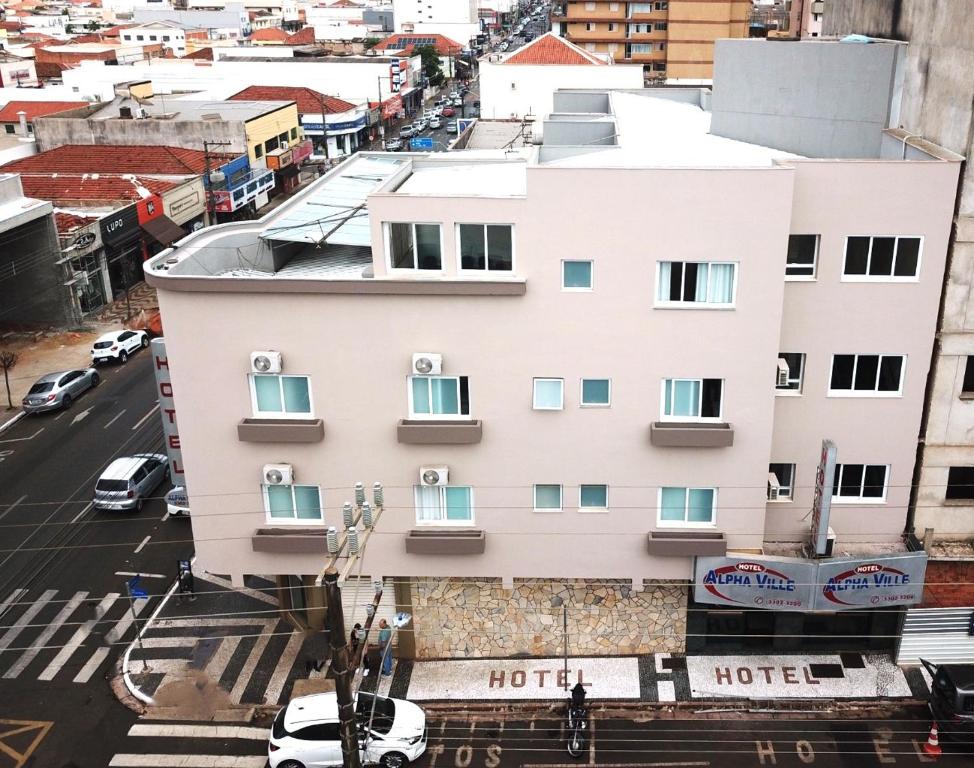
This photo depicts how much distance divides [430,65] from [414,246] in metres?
145

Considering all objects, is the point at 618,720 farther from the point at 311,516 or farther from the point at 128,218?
the point at 128,218

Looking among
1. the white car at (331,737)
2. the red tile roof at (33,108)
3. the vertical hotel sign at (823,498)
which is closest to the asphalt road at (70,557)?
the white car at (331,737)

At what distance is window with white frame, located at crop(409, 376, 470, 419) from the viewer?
78.0 feet

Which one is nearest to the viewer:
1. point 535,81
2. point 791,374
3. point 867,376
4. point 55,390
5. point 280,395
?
point 280,395

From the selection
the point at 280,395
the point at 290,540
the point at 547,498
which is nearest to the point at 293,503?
the point at 290,540

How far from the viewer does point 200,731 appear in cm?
2552

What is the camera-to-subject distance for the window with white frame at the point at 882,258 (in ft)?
76.0

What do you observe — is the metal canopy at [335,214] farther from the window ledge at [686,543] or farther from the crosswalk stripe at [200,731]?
the crosswalk stripe at [200,731]

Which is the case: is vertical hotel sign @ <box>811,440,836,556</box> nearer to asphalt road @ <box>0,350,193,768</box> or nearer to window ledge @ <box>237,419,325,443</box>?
window ledge @ <box>237,419,325,443</box>

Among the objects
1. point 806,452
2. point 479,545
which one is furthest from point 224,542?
point 806,452

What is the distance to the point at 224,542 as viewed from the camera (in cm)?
2528

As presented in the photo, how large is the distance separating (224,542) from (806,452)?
16.2 metres

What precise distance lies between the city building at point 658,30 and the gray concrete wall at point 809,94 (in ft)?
231

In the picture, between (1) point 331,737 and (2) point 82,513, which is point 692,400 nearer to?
(1) point 331,737
